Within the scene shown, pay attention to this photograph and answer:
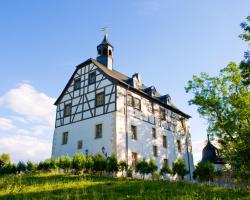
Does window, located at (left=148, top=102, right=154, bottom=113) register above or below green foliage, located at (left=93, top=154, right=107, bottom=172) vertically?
above

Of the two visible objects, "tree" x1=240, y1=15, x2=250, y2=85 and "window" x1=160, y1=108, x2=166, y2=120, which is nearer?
"tree" x1=240, y1=15, x2=250, y2=85

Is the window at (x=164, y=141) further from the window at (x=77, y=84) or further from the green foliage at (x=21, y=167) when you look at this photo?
the green foliage at (x=21, y=167)

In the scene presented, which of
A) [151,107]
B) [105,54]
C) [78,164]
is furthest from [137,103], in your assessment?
[78,164]

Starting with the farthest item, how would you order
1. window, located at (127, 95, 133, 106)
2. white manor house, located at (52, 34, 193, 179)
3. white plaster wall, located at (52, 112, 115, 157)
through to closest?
window, located at (127, 95, 133, 106) → white manor house, located at (52, 34, 193, 179) → white plaster wall, located at (52, 112, 115, 157)

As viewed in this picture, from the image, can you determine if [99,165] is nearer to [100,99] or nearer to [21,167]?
[21,167]

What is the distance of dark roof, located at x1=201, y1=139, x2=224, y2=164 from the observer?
118ft

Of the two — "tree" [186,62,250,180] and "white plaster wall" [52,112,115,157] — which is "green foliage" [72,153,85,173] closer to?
"white plaster wall" [52,112,115,157]

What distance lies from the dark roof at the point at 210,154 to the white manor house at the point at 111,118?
199 inches

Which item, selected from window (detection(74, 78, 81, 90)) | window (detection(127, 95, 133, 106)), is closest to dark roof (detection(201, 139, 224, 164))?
window (detection(127, 95, 133, 106))

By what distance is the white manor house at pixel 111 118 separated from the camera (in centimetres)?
2402

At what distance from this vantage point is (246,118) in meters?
27.2

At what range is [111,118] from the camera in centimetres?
2391

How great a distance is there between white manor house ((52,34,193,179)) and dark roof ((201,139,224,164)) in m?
5.04

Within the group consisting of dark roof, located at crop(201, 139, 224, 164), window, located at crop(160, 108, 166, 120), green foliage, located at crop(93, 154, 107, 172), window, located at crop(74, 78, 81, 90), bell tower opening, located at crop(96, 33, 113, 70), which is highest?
bell tower opening, located at crop(96, 33, 113, 70)
